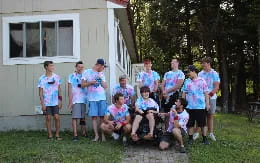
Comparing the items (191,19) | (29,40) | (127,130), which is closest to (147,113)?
(127,130)

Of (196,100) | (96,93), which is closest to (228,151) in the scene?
(196,100)

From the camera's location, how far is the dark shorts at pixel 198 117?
8.82m

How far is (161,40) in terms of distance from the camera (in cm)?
2984

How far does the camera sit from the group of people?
28.2 ft

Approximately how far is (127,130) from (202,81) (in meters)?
1.94

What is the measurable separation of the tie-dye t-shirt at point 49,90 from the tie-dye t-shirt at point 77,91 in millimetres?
370

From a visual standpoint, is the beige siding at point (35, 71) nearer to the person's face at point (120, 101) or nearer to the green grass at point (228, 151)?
the person's face at point (120, 101)

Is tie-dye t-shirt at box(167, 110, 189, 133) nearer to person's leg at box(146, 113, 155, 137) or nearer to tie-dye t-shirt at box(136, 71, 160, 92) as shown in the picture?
person's leg at box(146, 113, 155, 137)

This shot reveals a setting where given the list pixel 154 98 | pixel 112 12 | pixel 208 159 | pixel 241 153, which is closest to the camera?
pixel 208 159

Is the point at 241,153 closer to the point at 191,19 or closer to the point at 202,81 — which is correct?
the point at 202,81

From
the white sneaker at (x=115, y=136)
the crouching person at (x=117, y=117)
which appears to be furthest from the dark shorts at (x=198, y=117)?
the white sneaker at (x=115, y=136)

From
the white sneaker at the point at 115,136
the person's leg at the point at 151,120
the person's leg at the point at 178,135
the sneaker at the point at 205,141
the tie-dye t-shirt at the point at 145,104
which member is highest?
the tie-dye t-shirt at the point at 145,104

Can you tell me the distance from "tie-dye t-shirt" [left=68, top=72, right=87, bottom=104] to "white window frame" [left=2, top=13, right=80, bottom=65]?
1026 millimetres

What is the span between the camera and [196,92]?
8.91 metres
